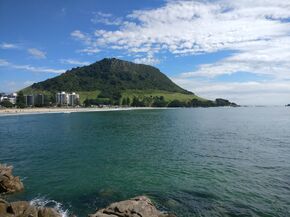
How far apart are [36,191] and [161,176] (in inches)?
632

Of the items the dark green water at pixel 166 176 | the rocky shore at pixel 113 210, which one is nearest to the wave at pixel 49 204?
the dark green water at pixel 166 176

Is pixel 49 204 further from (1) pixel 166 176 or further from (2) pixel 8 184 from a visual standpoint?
(1) pixel 166 176

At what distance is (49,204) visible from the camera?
3158 cm

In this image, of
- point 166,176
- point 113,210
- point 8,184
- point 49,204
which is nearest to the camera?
point 113,210

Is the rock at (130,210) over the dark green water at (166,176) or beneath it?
over

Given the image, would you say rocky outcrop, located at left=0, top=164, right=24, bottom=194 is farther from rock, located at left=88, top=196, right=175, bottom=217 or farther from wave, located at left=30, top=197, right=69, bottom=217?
rock, located at left=88, top=196, right=175, bottom=217

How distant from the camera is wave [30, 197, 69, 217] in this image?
96.7 ft

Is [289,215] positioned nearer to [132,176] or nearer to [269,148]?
[132,176]

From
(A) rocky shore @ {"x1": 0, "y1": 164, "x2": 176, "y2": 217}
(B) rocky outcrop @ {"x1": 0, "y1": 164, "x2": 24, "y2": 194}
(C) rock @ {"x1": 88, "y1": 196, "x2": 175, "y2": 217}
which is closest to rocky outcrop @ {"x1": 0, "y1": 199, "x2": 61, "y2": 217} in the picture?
(A) rocky shore @ {"x1": 0, "y1": 164, "x2": 176, "y2": 217}

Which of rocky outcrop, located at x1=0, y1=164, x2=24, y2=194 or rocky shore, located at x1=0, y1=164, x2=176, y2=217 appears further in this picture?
rocky outcrop, located at x1=0, y1=164, x2=24, y2=194

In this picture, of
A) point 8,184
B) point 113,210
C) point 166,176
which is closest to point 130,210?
point 113,210

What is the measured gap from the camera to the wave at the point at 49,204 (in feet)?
96.7

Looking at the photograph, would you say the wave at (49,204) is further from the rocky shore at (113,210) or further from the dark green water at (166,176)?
the rocky shore at (113,210)

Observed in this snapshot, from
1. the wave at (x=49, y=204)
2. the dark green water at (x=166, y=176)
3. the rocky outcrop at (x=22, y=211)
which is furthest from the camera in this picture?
the dark green water at (x=166, y=176)
